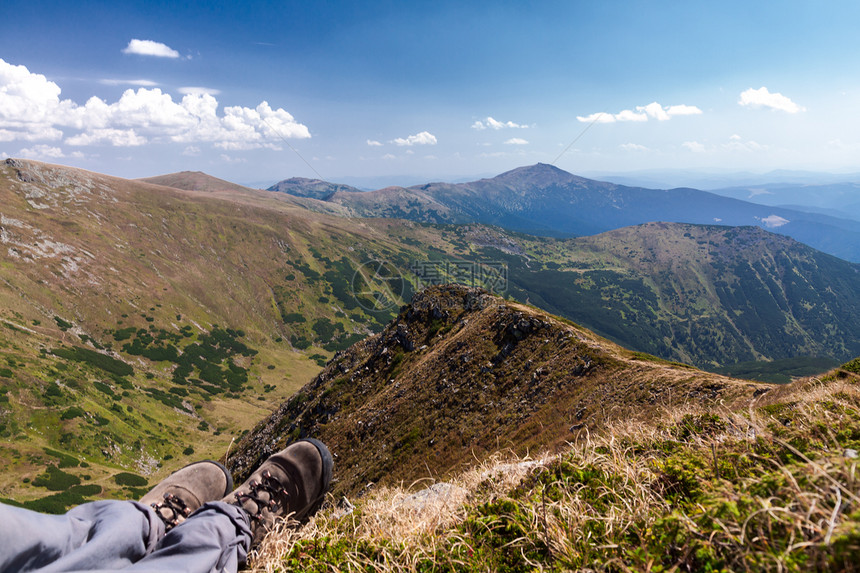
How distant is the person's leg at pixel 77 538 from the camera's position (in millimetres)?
3307

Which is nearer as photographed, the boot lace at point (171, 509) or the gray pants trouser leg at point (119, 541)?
the gray pants trouser leg at point (119, 541)

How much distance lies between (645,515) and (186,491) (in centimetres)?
777

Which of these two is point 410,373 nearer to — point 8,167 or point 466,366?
point 466,366

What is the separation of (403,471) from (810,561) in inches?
1330

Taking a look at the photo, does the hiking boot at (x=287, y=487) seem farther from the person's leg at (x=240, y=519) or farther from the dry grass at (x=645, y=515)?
the dry grass at (x=645, y=515)

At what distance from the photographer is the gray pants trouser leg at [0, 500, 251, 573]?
3.36 metres

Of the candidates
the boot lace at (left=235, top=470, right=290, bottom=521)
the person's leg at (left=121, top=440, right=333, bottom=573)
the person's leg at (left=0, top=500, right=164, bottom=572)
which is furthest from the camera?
the boot lace at (left=235, top=470, right=290, bottom=521)

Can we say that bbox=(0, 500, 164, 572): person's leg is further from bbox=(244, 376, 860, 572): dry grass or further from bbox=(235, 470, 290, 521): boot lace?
bbox=(235, 470, 290, 521): boot lace

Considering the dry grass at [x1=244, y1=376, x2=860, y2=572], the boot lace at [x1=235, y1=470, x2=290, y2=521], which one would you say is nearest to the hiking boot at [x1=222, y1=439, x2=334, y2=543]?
the boot lace at [x1=235, y1=470, x2=290, y2=521]

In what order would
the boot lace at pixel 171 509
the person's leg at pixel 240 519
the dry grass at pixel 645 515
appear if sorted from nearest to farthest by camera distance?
the dry grass at pixel 645 515
the person's leg at pixel 240 519
the boot lace at pixel 171 509

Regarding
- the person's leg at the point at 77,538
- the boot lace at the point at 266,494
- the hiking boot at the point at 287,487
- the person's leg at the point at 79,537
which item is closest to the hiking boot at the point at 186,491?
the hiking boot at the point at 287,487

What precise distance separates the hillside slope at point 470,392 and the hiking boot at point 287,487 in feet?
22.8

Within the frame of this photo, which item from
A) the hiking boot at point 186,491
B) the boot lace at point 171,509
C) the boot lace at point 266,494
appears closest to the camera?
the boot lace at point 171,509

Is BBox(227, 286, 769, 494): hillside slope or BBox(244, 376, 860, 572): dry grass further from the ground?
BBox(244, 376, 860, 572): dry grass
